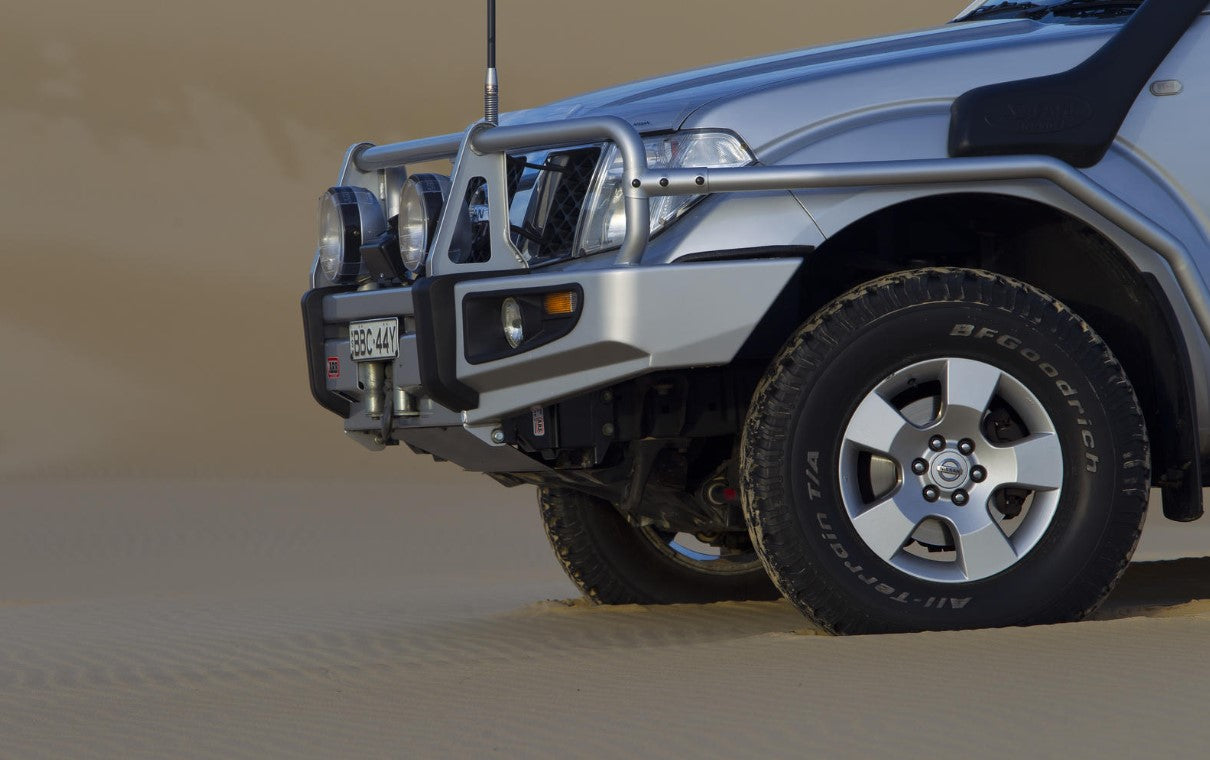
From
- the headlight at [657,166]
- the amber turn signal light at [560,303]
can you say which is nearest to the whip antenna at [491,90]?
the headlight at [657,166]

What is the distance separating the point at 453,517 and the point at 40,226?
12.4 m

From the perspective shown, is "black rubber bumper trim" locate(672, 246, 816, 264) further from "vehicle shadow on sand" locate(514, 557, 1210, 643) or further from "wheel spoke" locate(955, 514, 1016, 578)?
"vehicle shadow on sand" locate(514, 557, 1210, 643)

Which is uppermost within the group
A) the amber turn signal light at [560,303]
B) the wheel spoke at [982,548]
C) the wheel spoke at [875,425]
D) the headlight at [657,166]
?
the headlight at [657,166]

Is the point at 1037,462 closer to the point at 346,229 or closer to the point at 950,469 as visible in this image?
the point at 950,469

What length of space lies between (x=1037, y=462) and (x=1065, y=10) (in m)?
1.56

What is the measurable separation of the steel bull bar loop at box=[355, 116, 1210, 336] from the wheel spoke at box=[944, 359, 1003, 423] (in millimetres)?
469

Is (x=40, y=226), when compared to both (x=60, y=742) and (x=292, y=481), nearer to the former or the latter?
(x=292, y=481)

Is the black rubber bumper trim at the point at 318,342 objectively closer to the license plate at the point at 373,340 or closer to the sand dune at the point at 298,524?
the license plate at the point at 373,340

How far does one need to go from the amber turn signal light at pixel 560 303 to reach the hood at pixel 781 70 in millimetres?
539

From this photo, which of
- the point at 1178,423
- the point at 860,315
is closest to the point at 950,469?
the point at 860,315

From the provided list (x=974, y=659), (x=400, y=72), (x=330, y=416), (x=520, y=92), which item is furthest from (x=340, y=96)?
(x=974, y=659)

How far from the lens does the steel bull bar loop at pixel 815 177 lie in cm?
443

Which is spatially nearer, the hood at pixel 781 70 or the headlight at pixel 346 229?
the hood at pixel 781 70

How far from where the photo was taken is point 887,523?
455 cm
